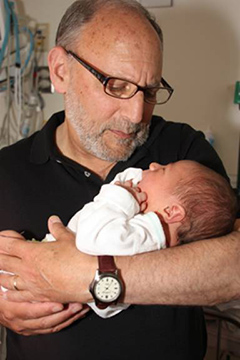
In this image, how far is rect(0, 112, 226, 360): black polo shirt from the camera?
1.20 metres

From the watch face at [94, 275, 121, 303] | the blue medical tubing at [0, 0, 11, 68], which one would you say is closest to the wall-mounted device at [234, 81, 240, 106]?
the blue medical tubing at [0, 0, 11, 68]

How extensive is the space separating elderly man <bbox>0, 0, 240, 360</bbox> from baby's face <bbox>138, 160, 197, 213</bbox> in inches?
6.1

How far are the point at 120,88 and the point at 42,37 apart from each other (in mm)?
1824

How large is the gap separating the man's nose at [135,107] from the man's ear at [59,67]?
29 cm

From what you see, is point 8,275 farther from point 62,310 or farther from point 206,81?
point 206,81

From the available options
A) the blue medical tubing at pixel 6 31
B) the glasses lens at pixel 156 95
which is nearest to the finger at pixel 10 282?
the glasses lens at pixel 156 95

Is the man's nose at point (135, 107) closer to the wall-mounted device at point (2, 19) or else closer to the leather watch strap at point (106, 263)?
the leather watch strap at point (106, 263)

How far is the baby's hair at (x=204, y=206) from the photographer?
1.01 meters

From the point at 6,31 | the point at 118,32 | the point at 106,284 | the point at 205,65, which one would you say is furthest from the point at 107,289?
the point at 6,31

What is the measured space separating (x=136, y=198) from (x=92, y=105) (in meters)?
0.40

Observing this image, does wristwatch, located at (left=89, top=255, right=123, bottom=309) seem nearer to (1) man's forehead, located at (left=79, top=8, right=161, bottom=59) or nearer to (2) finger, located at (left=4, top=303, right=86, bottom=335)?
(2) finger, located at (left=4, top=303, right=86, bottom=335)

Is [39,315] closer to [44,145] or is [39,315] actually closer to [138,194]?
[138,194]

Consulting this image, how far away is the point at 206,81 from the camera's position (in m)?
2.40

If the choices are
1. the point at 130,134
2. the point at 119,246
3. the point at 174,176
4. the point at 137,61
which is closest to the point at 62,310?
the point at 119,246
